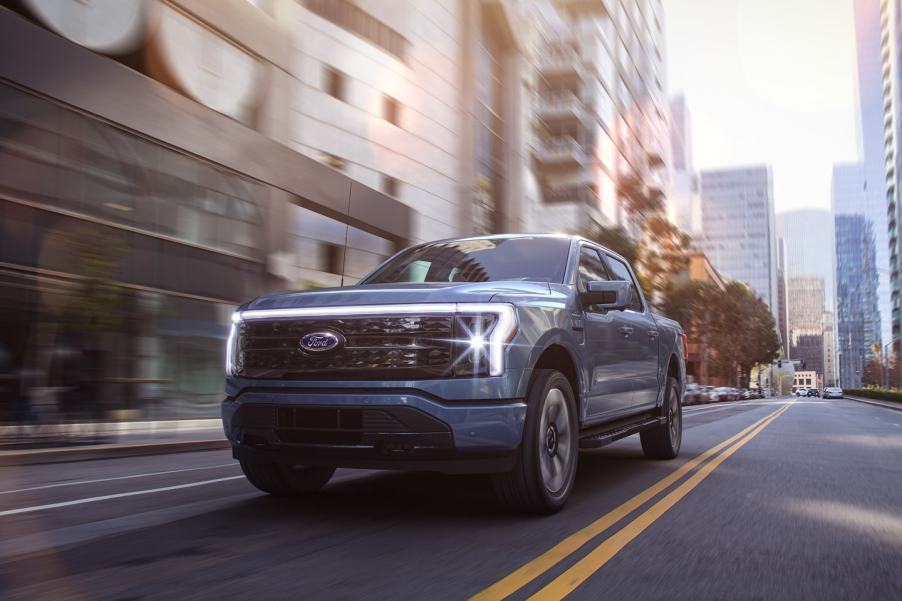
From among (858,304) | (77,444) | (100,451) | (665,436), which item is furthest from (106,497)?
(858,304)

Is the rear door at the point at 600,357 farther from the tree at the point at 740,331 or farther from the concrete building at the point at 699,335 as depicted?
the tree at the point at 740,331

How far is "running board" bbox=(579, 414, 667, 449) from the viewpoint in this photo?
5601 mm

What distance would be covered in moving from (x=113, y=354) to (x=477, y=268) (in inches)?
415

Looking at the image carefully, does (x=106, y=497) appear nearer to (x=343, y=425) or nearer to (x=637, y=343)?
(x=343, y=425)

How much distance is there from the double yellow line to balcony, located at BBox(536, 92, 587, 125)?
41413 mm

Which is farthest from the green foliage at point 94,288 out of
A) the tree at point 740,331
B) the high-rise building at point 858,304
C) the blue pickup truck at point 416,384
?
the high-rise building at point 858,304

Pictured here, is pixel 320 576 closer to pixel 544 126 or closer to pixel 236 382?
pixel 236 382

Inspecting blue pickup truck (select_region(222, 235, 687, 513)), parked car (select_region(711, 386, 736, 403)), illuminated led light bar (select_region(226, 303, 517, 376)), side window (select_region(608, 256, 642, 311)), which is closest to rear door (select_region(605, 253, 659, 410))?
side window (select_region(608, 256, 642, 311))

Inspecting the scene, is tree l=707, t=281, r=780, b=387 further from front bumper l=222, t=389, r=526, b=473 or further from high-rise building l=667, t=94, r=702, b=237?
front bumper l=222, t=389, r=526, b=473

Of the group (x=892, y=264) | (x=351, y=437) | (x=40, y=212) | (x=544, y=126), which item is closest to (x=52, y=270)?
(x=40, y=212)

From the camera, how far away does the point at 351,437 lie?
14.2ft

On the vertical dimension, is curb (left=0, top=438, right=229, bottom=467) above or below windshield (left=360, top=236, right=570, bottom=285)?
below

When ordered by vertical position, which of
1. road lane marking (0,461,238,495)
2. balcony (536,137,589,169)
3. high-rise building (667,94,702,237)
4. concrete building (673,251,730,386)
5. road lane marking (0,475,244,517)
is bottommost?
road lane marking (0,461,238,495)

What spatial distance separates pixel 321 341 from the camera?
4.48 metres
